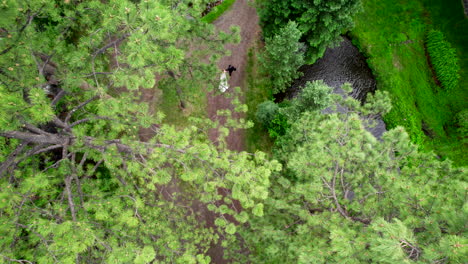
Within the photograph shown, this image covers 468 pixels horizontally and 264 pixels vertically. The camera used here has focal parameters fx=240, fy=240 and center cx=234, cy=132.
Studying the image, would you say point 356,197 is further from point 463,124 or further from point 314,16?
point 463,124

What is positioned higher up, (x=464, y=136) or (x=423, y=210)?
(x=464, y=136)

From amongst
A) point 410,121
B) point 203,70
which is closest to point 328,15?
point 203,70

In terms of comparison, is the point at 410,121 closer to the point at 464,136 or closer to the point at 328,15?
the point at 464,136

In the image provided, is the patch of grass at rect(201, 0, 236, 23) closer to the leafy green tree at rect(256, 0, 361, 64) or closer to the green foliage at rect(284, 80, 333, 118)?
the leafy green tree at rect(256, 0, 361, 64)

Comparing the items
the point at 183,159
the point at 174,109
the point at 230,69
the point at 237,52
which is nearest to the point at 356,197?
the point at 183,159

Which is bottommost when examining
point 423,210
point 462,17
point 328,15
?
point 423,210

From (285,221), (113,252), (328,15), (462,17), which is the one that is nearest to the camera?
(113,252)

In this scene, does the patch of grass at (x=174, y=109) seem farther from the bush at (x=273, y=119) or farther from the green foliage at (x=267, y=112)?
the bush at (x=273, y=119)
